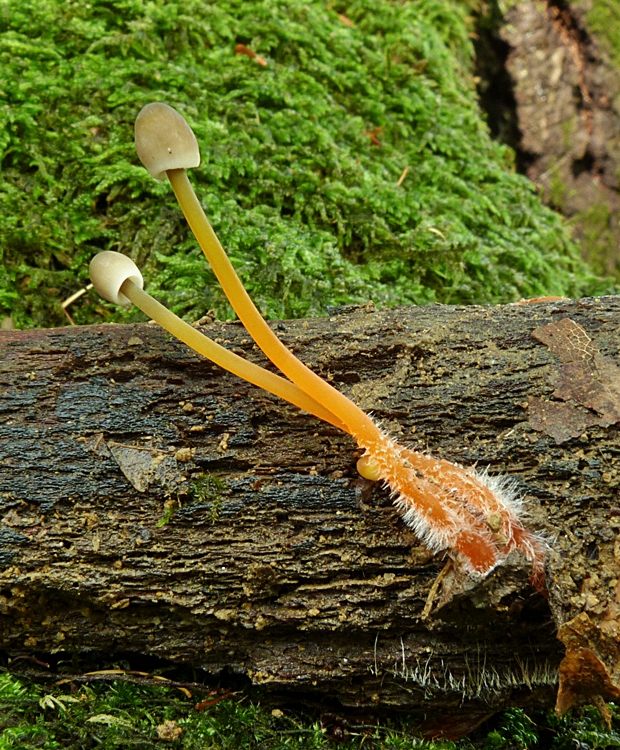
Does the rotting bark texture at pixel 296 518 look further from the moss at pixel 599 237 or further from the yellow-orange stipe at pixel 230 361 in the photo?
the moss at pixel 599 237

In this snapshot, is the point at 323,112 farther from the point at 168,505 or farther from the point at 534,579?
the point at 534,579

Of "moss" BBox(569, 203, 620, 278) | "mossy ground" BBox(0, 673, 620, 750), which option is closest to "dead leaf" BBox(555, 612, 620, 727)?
"mossy ground" BBox(0, 673, 620, 750)

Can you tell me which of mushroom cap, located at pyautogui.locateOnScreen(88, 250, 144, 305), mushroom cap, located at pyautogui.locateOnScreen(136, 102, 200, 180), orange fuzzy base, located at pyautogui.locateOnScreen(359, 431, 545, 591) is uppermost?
mushroom cap, located at pyautogui.locateOnScreen(136, 102, 200, 180)

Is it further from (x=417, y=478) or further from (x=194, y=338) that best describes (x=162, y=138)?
(x=417, y=478)

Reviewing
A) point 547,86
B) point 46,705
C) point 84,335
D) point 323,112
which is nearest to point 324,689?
point 46,705

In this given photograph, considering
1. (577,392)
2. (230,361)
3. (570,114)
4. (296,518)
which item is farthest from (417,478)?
(570,114)

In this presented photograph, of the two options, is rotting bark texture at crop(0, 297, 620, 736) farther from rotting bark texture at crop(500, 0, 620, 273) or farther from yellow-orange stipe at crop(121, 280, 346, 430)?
rotting bark texture at crop(500, 0, 620, 273)
